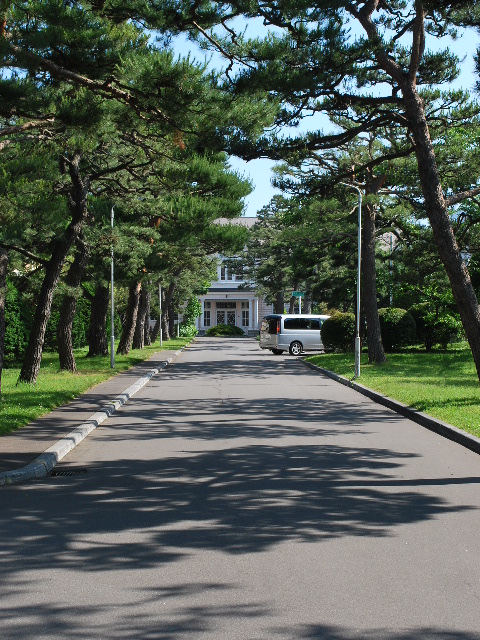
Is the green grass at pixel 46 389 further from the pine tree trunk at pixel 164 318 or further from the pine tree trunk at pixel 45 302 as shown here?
the pine tree trunk at pixel 164 318

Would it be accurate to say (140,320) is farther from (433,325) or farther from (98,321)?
(433,325)

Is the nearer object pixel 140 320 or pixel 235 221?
pixel 140 320

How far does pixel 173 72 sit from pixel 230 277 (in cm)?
8504

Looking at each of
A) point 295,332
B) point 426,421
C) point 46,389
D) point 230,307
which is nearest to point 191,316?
point 230,307

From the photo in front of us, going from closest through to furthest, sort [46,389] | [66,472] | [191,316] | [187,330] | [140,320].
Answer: [66,472] < [46,389] < [140,320] < [187,330] < [191,316]

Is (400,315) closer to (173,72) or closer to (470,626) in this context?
(173,72)

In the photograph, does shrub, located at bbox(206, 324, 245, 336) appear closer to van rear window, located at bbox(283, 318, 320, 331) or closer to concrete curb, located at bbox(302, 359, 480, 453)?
van rear window, located at bbox(283, 318, 320, 331)

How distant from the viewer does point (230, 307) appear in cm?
9450

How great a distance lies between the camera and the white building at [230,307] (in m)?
92.2

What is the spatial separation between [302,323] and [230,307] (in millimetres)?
53073

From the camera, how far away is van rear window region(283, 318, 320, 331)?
136 feet

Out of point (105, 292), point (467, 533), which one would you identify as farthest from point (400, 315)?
point (467, 533)

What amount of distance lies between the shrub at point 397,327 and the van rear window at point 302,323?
553 centimetres

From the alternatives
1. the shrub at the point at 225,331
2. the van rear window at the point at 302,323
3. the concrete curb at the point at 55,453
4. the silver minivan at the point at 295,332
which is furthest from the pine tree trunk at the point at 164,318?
the concrete curb at the point at 55,453
